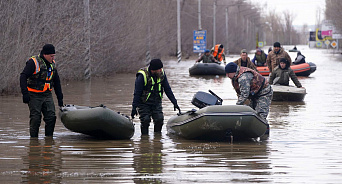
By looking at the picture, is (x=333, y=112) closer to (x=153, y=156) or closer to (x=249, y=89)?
(x=249, y=89)

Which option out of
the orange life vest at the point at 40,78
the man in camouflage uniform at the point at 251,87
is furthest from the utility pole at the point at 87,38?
the orange life vest at the point at 40,78

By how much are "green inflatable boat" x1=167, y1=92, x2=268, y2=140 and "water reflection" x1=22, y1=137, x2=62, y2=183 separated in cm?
213

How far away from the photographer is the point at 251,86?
1113 centimetres

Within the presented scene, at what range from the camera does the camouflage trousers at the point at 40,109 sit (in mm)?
10391

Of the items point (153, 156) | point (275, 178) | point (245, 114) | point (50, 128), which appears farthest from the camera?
point (50, 128)

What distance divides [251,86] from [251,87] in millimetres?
22

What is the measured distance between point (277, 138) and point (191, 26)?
2415 inches

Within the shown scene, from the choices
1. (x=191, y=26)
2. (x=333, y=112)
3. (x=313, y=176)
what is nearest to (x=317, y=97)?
(x=333, y=112)

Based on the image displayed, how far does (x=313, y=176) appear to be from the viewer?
7531mm

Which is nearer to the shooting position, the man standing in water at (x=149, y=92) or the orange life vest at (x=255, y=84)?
the man standing in water at (x=149, y=92)

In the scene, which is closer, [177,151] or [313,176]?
[313,176]

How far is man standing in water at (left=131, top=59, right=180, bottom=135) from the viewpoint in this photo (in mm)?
10828

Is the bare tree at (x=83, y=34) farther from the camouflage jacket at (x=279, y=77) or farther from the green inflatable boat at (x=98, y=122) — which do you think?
the green inflatable boat at (x=98, y=122)

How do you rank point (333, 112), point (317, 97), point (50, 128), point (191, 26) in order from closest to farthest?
point (50, 128) → point (333, 112) → point (317, 97) → point (191, 26)
